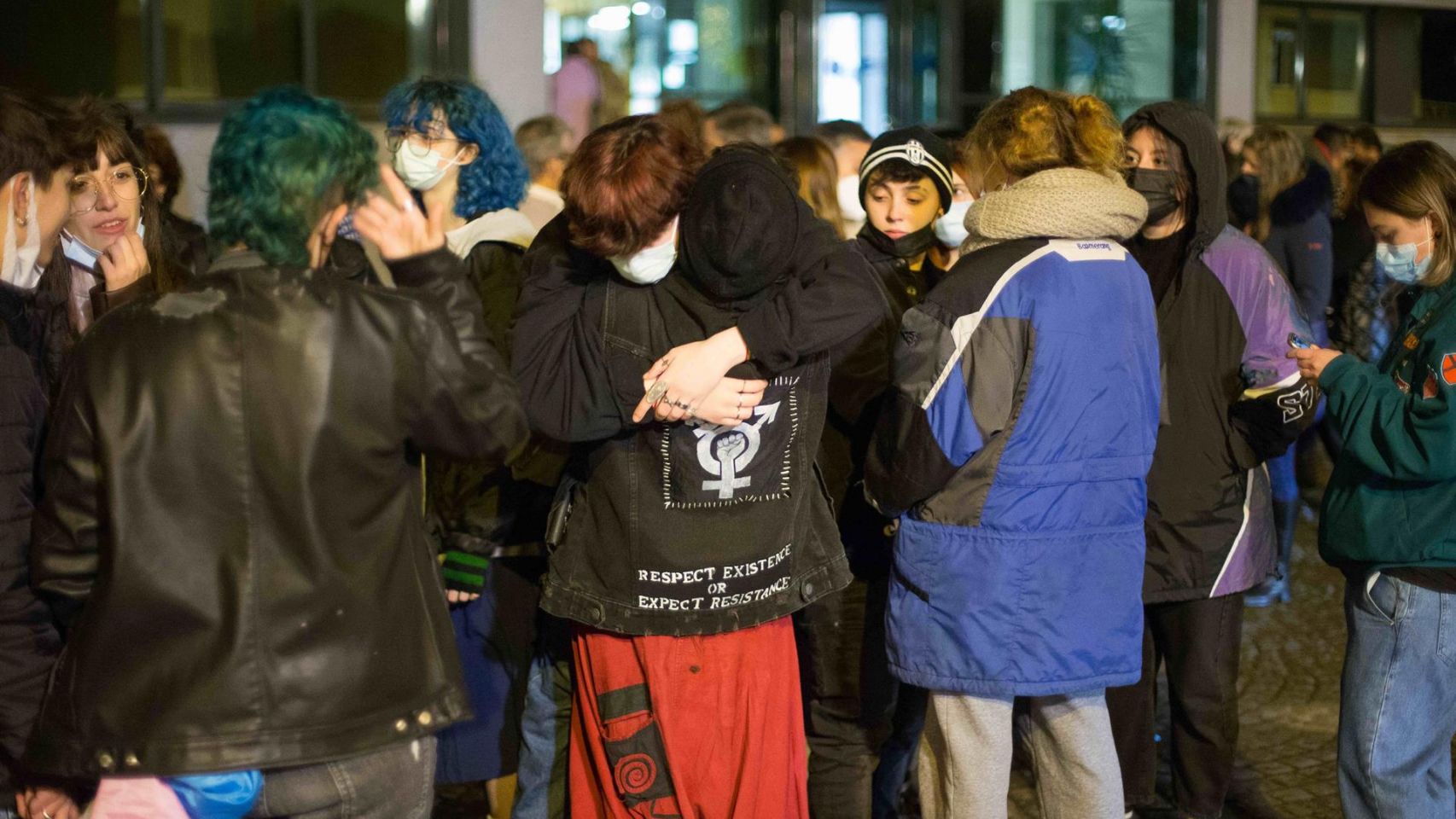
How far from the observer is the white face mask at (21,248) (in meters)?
2.95

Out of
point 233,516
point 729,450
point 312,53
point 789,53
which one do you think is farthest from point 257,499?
point 789,53

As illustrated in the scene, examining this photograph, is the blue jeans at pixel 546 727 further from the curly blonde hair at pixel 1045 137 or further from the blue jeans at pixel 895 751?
the curly blonde hair at pixel 1045 137

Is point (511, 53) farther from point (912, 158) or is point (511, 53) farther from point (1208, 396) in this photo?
point (1208, 396)

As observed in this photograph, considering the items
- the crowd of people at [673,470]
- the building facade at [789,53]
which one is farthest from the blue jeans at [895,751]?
the building facade at [789,53]

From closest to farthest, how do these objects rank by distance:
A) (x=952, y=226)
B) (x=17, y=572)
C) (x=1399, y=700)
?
(x=17, y=572), (x=1399, y=700), (x=952, y=226)

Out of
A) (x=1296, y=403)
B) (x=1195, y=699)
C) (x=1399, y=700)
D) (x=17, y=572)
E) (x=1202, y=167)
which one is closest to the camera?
(x=17, y=572)

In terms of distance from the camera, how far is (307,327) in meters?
→ 2.46

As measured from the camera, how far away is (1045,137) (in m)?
3.52

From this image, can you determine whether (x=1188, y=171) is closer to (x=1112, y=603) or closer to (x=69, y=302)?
(x=1112, y=603)

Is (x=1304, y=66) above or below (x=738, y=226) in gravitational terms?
above

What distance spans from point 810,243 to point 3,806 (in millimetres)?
1981

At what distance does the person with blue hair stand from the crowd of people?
0.01 m

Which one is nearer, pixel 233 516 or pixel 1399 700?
pixel 233 516

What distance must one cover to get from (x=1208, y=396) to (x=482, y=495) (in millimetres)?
1891
